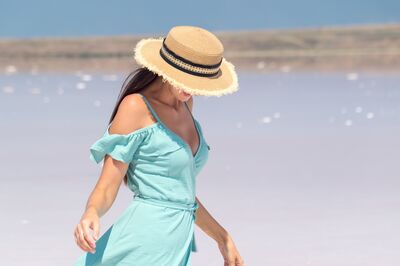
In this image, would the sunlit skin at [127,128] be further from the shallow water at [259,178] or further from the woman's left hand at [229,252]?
the shallow water at [259,178]

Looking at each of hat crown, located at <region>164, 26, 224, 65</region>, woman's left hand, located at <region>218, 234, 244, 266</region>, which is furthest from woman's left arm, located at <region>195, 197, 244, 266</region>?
hat crown, located at <region>164, 26, 224, 65</region>

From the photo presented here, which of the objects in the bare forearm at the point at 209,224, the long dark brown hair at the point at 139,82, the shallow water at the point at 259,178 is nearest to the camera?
the long dark brown hair at the point at 139,82

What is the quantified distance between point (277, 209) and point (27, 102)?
21.7 feet

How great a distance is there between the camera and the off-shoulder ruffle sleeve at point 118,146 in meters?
2.31

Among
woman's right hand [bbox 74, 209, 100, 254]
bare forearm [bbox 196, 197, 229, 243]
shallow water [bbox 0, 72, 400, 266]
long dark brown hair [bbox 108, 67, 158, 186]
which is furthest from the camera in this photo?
shallow water [bbox 0, 72, 400, 266]

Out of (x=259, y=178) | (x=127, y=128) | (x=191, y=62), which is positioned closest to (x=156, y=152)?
(x=127, y=128)

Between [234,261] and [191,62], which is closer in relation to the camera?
[191,62]

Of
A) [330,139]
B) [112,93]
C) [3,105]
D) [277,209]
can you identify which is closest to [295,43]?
[112,93]

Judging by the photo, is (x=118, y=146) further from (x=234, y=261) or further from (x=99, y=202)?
(x=234, y=261)

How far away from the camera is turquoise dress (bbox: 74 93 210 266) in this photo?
7.67ft

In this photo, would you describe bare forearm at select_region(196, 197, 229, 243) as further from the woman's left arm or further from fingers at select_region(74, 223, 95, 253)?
fingers at select_region(74, 223, 95, 253)

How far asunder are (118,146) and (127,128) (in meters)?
0.04

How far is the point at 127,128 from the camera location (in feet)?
7.65

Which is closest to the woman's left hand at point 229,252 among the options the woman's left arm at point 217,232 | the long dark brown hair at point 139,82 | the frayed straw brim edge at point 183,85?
the woman's left arm at point 217,232
